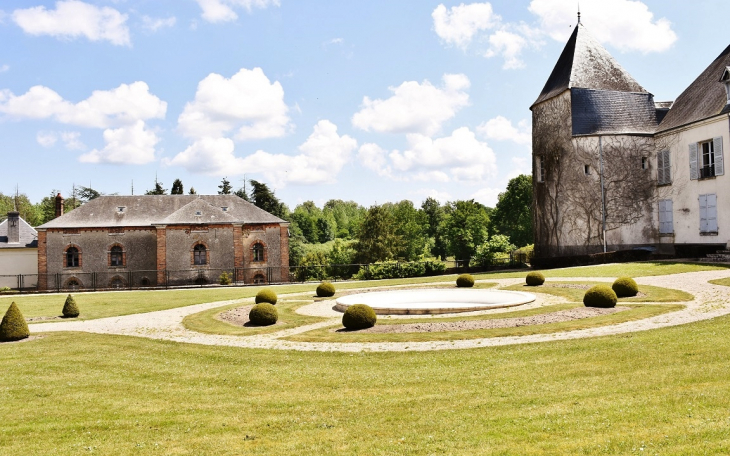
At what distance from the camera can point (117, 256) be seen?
1783 inches

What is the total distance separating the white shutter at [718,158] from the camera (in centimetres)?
2988

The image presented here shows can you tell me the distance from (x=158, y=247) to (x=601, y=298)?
1413 inches

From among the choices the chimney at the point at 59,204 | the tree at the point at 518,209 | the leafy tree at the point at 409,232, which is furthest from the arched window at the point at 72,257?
the tree at the point at 518,209

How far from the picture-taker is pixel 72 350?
14.3 meters

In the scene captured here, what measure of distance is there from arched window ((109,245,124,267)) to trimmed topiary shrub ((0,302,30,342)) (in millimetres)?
30806

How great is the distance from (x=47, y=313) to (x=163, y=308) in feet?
16.1

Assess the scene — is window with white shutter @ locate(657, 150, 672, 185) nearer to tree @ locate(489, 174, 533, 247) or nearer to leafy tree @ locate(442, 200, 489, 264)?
leafy tree @ locate(442, 200, 489, 264)

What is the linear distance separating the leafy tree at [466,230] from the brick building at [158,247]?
29.9m

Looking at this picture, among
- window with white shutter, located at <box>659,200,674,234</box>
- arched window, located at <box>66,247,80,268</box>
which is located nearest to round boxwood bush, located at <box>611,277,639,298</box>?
window with white shutter, located at <box>659,200,674,234</box>

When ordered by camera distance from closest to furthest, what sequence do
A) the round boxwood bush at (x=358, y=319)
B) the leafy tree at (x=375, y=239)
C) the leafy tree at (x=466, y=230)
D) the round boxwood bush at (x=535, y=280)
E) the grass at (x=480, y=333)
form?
the grass at (x=480, y=333), the round boxwood bush at (x=358, y=319), the round boxwood bush at (x=535, y=280), the leafy tree at (x=375, y=239), the leafy tree at (x=466, y=230)

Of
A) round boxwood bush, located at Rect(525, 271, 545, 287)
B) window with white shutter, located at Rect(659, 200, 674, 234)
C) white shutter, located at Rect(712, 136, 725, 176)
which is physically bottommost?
round boxwood bush, located at Rect(525, 271, 545, 287)

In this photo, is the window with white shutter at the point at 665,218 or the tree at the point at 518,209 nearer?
the window with white shutter at the point at 665,218

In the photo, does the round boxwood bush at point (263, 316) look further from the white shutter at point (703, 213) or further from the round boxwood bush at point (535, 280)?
the white shutter at point (703, 213)

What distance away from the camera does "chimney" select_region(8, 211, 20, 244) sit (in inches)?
1843
